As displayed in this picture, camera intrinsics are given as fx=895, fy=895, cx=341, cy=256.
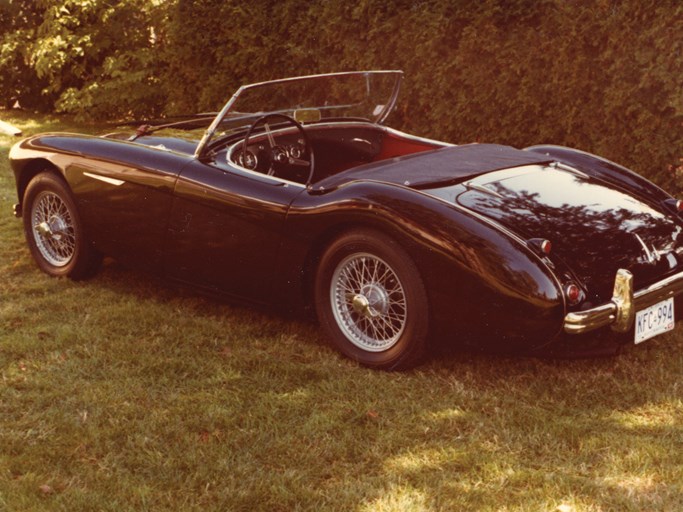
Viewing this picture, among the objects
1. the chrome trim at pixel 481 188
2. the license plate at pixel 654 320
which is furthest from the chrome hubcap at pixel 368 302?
the license plate at pixel 654 320

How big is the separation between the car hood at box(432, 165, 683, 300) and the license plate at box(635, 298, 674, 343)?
13 cm

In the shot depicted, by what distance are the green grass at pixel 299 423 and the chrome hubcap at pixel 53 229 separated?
28.9 inches

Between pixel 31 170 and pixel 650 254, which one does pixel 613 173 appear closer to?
pixel 650 254

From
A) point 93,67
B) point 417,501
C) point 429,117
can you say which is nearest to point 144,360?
point 417,501

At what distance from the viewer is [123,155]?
5273mm

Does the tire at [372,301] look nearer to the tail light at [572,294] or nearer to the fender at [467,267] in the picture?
the fender at [467,267]

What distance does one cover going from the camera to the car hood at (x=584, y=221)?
4.06m

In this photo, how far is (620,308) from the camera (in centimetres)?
388

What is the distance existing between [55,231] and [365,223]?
8.03ft

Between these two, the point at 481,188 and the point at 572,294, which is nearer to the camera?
the point at 572,294

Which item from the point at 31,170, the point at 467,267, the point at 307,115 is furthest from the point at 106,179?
the point at 467,267

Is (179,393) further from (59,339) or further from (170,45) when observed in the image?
(170,45)

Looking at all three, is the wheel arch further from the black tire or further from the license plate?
the license plate

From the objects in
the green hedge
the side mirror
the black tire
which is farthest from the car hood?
the black tire
